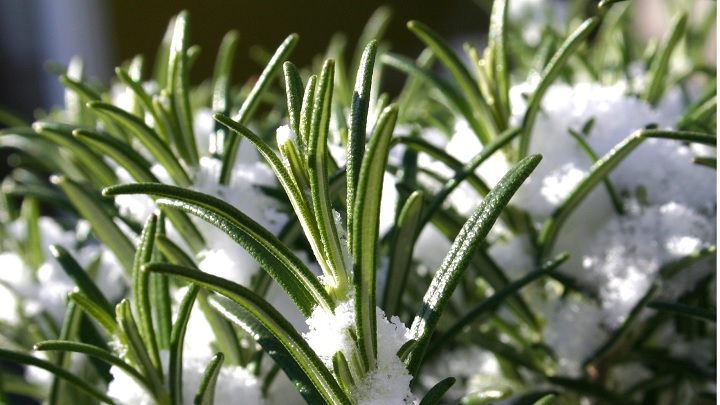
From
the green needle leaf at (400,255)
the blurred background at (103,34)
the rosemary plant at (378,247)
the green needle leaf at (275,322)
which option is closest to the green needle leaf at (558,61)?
the rosemary plant at (378,247)

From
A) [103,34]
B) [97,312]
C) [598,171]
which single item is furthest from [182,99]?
[103,34]

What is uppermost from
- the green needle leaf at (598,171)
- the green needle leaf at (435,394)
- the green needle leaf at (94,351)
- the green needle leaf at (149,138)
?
the green needle leaf at (149,138)

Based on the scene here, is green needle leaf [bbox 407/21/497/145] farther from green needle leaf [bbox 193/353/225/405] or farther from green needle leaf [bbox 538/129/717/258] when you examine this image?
green needle leaf [bbox 193/353/225/405]

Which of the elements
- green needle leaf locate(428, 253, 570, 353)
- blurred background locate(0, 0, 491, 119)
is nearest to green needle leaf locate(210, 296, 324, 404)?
green needle leaf locate(428, 253, 570, 353)

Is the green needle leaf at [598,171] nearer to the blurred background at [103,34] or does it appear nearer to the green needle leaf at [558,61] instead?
the green needle leaf at [558,61]

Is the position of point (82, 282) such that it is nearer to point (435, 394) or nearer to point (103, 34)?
point (435, 394)

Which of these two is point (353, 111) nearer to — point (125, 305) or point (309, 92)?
point (309, 92)

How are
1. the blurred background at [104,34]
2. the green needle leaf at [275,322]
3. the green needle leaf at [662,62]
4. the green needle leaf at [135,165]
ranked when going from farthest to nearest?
the blurred background at [104,34] → the green needle leaf at [662,62] → the green needle leaf at [135,165] → the green needle leaf at [275,322]

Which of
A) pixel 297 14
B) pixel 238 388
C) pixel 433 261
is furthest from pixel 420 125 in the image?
pixel 297 14
